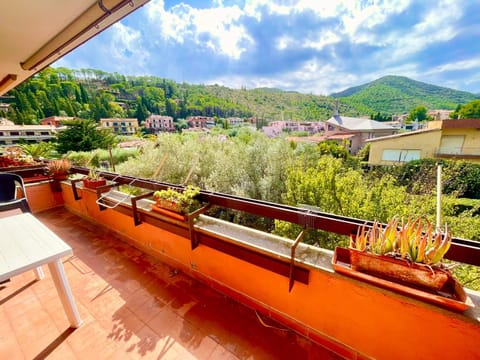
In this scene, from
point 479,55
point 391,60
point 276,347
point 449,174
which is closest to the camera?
point 276,347

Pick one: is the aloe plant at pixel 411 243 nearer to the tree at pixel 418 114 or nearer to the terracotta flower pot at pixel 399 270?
the terracotta flower pot at pixel 399 270

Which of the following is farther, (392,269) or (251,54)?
(251,54)

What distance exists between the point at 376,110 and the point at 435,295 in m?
13.4

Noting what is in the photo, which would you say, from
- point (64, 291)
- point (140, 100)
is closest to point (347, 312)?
point (64, 291)

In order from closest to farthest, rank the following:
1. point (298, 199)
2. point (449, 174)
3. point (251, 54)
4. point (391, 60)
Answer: point (298, 199) → point (449, 174) → point (391, 60) → point (251, 54)

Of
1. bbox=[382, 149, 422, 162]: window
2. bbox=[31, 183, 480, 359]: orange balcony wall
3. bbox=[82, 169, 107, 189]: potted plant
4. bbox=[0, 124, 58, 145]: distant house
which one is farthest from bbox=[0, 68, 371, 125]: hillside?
bbox=[31, 183, 480, 359]: orange balcony wall

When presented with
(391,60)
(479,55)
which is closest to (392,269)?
(479,55)

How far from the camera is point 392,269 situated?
90cm

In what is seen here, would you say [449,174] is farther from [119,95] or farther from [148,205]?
[119,95]

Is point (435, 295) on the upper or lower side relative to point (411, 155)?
upper

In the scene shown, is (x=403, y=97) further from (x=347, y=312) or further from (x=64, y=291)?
(x=64, y=291)

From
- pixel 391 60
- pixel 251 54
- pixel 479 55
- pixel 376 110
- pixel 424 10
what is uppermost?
pixel 251 54

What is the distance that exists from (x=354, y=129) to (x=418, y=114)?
3882mm

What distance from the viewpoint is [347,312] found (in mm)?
1107
